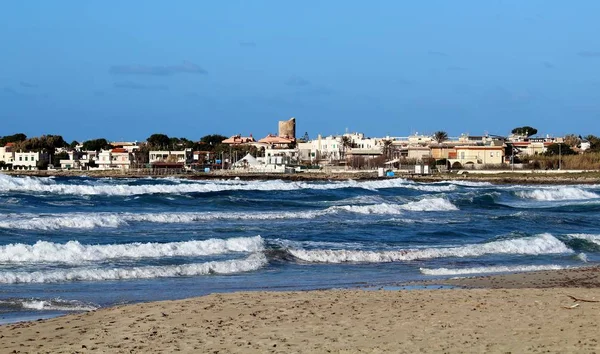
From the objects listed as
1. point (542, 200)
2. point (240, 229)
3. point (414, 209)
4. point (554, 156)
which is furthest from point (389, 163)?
point (240, 229)

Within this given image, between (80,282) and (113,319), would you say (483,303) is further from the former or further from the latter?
(80,282)

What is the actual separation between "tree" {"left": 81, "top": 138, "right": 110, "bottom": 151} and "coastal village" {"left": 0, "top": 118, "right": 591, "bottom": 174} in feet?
13.1

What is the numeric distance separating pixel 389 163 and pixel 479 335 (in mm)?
110870

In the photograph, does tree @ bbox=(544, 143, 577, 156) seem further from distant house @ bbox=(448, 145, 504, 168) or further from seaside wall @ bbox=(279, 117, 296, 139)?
seaside wall @ bbox=(279, 117, 296, 139)

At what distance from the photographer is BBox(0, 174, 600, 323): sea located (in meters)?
16.2

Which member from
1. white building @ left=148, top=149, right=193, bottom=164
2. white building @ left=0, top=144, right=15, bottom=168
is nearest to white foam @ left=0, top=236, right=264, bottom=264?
white building @ left=148, top=149, right=193, bottom=164

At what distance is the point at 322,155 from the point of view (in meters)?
145

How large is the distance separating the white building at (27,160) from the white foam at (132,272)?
126 m

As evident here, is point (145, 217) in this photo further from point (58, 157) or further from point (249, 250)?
point (58, 157)

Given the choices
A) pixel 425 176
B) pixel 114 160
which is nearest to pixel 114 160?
pixel 114 160

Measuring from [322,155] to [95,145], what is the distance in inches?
1872

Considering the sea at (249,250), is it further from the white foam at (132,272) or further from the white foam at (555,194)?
the white foam at (555,194)

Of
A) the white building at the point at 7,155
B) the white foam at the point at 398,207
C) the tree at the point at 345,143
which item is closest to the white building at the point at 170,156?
the white building at the point at 7,155

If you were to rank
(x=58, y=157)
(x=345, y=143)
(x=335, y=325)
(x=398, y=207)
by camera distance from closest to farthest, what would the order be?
(x=335, y=325)
(x=398, y=207)
(x=345, y=143)
(x=58, y=157)
